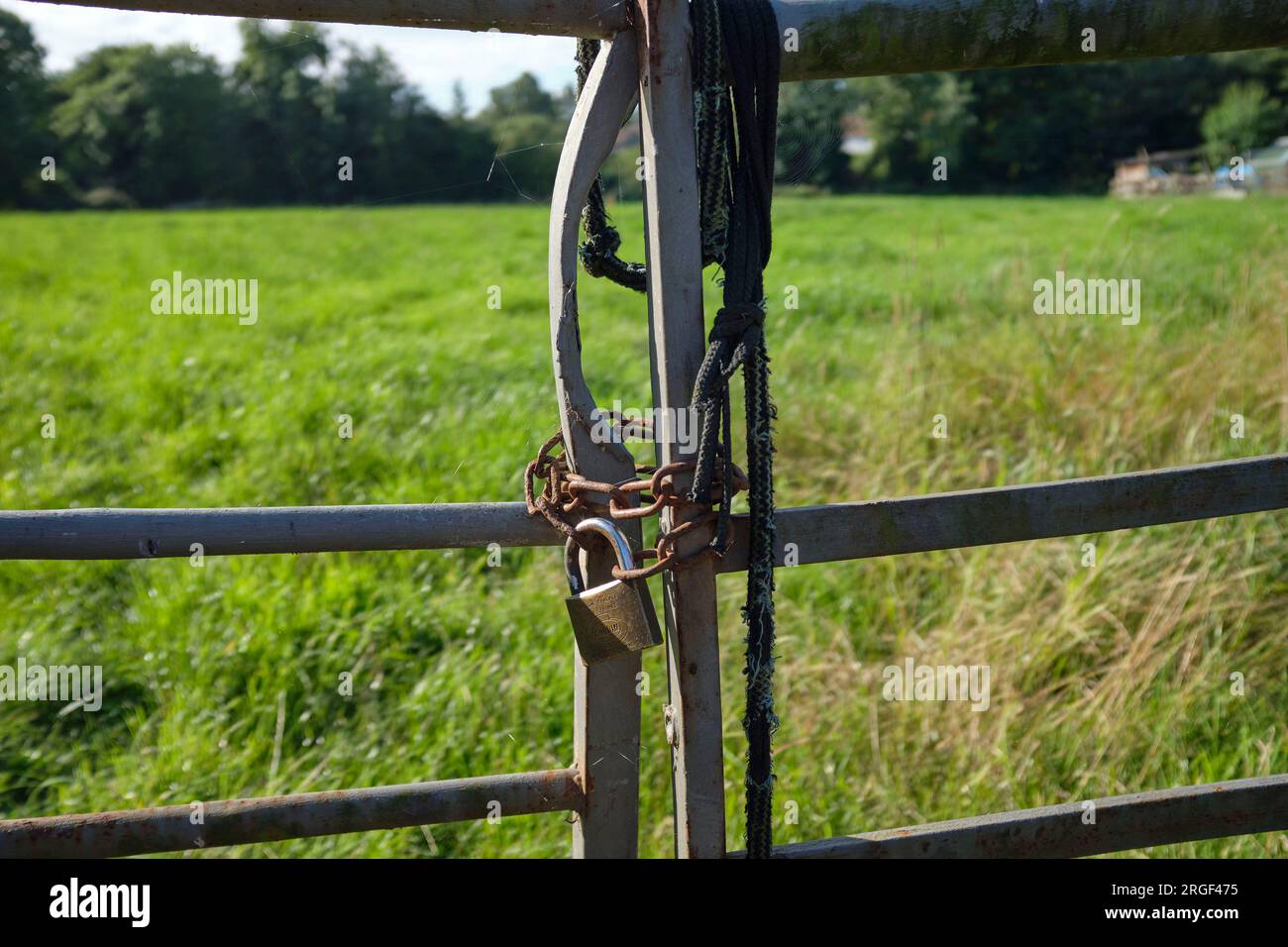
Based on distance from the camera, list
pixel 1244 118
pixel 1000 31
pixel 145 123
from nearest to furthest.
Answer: pixel 1000 31
pixel 1244 118
pixel 145 123

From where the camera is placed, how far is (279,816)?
149 cm

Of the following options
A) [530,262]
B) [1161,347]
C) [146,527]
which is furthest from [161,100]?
[146,527]

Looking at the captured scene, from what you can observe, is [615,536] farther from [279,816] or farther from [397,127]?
[397,127]

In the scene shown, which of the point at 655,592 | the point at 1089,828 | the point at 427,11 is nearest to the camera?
the point at 427,11

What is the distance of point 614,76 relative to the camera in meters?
1.37

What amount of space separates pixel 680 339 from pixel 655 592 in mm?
2356

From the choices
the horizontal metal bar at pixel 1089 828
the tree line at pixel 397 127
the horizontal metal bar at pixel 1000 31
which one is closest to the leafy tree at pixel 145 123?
the tree line at pixel 397 127

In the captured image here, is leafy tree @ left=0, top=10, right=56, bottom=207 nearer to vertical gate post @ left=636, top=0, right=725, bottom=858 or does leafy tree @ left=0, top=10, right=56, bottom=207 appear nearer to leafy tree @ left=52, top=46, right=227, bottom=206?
leafy tree @ left=52, top=46, right=227, bottom=206

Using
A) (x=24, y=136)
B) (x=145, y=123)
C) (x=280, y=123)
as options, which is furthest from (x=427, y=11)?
(x=24, y=136)

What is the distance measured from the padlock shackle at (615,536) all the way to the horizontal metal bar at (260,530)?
12 centimetres

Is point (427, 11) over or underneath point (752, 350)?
over

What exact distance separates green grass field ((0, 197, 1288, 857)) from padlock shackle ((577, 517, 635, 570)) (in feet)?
4.61

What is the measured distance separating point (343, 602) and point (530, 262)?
20.7 ft
